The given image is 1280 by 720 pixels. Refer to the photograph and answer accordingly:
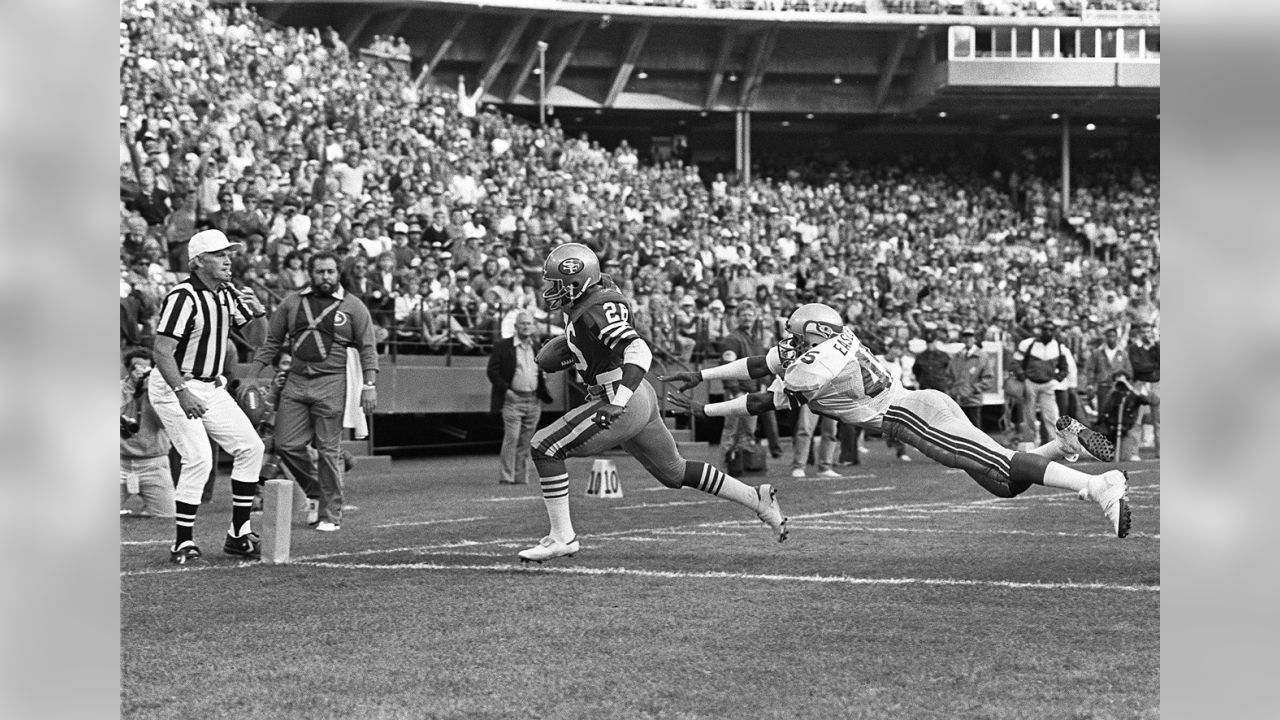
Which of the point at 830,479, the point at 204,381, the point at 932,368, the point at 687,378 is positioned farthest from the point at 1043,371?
the point at 204,381

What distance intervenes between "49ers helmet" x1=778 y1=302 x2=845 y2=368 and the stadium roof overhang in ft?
117

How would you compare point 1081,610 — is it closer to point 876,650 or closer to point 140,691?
point 876,650

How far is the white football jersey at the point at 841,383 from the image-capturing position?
8.55 m

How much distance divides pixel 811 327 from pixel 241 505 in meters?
3.69

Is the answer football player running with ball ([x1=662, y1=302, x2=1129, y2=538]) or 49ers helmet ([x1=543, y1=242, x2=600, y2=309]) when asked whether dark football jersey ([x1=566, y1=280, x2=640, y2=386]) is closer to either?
49ers helmet ([x1=543, y1=242, x2=600, y2=309])

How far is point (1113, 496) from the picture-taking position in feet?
24.7

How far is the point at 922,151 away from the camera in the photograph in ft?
170

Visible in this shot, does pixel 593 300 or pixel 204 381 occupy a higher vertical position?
pixel 593 300

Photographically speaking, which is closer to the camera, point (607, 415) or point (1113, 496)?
point (1113, 496)

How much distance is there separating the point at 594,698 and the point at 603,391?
12.7 ft

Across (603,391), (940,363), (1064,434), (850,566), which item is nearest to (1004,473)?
(1064,434)

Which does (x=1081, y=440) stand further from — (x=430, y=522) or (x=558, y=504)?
(x=430, y=522)

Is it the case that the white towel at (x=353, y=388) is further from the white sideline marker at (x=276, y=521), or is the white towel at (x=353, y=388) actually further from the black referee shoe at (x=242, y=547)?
the white sideline marker at (x=276, y=521)
